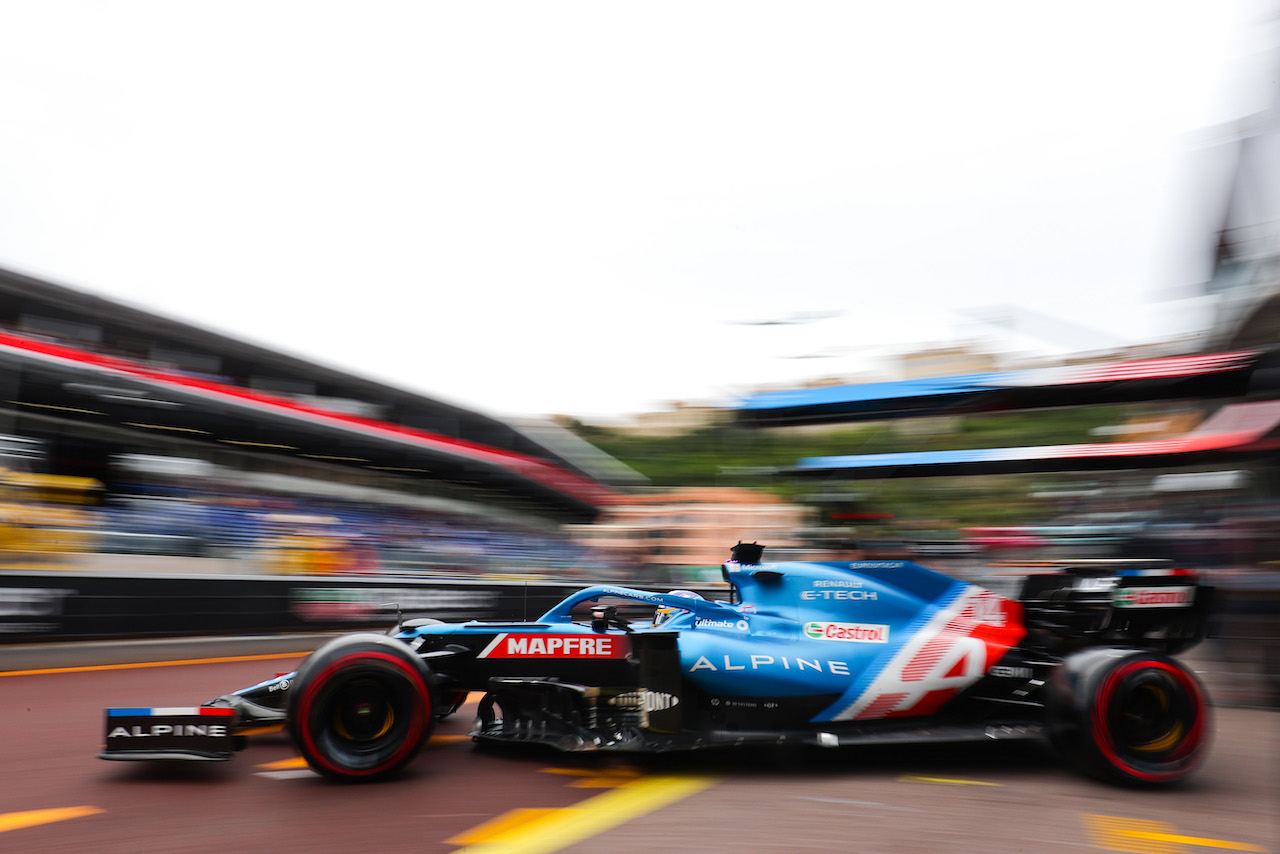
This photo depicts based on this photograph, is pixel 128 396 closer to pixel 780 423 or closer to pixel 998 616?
pixel 780 423

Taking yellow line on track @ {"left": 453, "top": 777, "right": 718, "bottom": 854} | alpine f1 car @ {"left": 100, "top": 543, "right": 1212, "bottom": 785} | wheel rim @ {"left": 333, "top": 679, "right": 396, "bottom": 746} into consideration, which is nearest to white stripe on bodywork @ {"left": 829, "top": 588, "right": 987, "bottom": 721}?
alpine f1 car @ {"left": 100, "top": 543, "right": 1212, "bottom": 785}

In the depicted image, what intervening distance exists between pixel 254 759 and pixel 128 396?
528 inches

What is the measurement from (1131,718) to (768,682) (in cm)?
170

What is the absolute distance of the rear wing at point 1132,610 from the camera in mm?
4926

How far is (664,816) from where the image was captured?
3.62m

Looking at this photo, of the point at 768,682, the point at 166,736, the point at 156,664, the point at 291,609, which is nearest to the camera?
the point at 166,736

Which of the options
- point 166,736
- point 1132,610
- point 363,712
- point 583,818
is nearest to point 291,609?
point 166,736

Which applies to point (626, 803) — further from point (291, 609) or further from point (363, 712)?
point (291, 609)

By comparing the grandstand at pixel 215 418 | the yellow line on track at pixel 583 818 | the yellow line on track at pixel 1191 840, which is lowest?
the yellow line on track at pixel 1191 840

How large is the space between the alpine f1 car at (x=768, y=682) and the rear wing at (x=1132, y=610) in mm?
12

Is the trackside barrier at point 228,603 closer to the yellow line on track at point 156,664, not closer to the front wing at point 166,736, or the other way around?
the yellow line on track at point 156,664

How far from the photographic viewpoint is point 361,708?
409 cm

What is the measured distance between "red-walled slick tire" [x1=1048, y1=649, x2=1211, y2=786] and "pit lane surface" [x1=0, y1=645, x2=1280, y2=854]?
0.40 feet

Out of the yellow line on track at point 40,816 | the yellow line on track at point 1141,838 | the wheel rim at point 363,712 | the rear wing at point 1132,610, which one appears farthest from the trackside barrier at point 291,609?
the yellow line on track at point 1141,838
